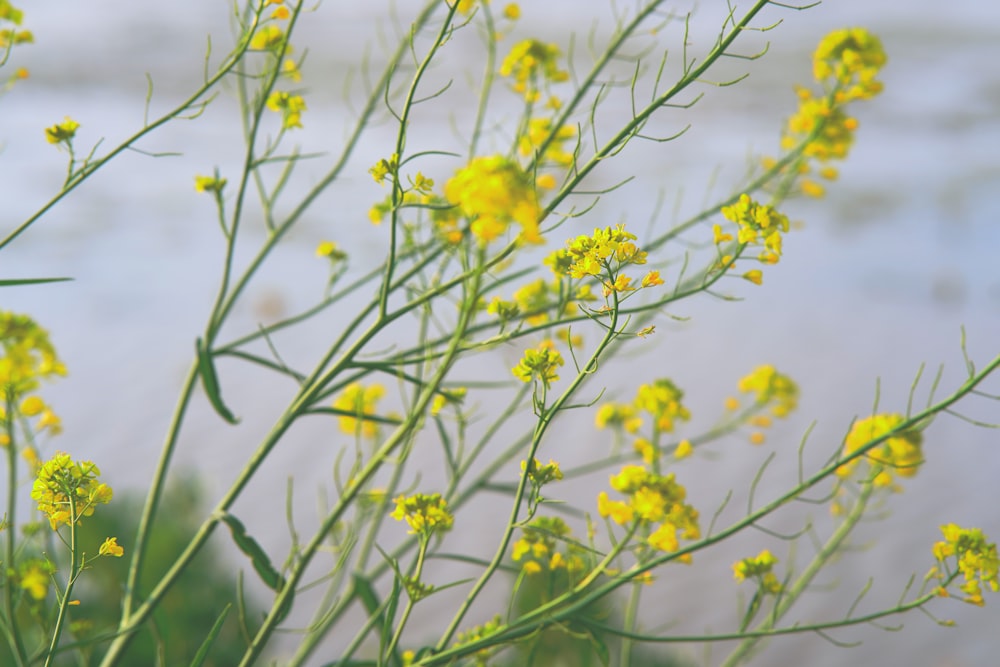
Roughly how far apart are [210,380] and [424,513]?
0.61 ft

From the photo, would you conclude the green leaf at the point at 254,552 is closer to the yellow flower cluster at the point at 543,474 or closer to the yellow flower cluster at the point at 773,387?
the yellow flower cluster at the point at 543,474

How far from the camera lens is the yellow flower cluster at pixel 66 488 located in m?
0.47

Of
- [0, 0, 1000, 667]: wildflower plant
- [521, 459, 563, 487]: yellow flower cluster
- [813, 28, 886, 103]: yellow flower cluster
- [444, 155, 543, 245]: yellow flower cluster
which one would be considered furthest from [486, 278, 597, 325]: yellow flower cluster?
[813, 28, 886, 103]: yellow flower cluster

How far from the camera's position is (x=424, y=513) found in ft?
1.72

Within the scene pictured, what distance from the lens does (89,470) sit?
470mm

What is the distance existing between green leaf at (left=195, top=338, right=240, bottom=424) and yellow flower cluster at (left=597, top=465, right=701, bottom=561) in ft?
0.84

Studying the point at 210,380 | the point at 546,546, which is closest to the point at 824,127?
the point at 546,546

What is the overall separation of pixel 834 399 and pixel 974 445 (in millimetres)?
349

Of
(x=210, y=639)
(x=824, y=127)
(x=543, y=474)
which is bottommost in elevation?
(x=210, y=639)

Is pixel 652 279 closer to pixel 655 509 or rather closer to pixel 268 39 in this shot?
pixel 655 509

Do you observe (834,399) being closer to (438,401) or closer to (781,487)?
(781,487)

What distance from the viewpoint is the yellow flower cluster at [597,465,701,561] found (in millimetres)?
558

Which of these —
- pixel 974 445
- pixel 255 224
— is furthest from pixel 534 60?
pixel 255 224

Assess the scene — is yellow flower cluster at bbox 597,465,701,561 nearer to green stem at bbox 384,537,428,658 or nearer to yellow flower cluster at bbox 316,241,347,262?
green stem at bbox 384,537,428,658
